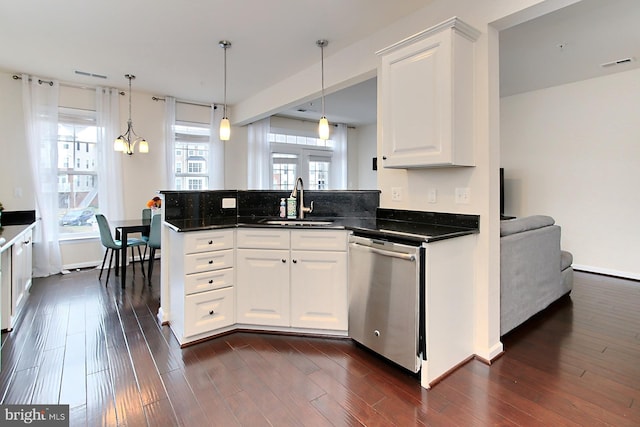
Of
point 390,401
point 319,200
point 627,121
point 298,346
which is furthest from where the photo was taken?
point 627,121

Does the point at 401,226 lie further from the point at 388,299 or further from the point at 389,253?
the point at 388,299

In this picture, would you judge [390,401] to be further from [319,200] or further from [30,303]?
[30,303]

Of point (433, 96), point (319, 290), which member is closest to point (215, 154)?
point (319, 290)

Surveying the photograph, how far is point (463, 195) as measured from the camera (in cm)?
238

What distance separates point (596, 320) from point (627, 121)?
2983 mm

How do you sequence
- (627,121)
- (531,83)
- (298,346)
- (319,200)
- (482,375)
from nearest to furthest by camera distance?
(482,375), (298,346), (319,200), (627,121), (531,83)

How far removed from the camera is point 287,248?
8.45ft

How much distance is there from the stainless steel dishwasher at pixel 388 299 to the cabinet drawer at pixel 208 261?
986mm

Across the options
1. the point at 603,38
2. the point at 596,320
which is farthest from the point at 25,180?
the point at 603,38

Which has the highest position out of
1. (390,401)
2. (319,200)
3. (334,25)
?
(334,25)

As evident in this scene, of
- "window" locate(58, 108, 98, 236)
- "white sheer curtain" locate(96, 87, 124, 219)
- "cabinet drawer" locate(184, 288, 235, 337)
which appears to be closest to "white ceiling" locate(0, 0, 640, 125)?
"white sheer curtain" locate(96, 87, 124, 219)

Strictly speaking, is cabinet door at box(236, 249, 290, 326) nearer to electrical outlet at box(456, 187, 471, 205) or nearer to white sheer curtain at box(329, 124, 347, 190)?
electrical outlet at box(456, 187, 471, 205)

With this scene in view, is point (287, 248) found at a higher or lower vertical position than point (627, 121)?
lower

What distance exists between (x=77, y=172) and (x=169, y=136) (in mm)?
1415
